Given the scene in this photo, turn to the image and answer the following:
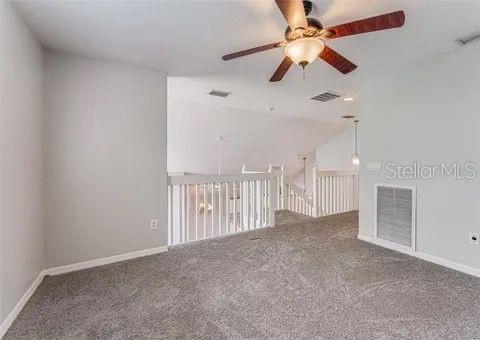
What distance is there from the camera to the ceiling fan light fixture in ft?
5.79

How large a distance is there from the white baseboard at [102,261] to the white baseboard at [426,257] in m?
2.84

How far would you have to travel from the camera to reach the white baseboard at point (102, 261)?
2670mm

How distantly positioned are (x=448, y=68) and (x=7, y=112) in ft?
13.4

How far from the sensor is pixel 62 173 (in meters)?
2.68

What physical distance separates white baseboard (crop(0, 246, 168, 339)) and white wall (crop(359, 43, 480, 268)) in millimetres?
3217

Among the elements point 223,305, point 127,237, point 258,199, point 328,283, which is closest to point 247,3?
point 223,305

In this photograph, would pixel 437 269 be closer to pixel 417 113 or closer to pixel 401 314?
pixel 401 314

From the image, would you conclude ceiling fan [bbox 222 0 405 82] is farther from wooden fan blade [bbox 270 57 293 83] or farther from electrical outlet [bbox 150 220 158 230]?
electrical outlet [bbox 150 220 158 230]

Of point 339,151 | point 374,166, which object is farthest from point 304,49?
point 339,151

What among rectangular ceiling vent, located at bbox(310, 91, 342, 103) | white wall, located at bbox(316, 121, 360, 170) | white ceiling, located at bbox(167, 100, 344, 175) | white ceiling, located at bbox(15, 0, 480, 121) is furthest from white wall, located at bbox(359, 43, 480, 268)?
white wall, located at bbox(316, 121, 360, 170)

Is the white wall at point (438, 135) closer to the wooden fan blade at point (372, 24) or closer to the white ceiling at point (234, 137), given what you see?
the wooden fan blade at point (372, 24)

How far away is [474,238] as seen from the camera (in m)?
2.55

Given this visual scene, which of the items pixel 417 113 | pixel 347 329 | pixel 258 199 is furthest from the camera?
pixel 258 199

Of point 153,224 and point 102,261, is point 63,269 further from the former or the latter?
point 153,224
